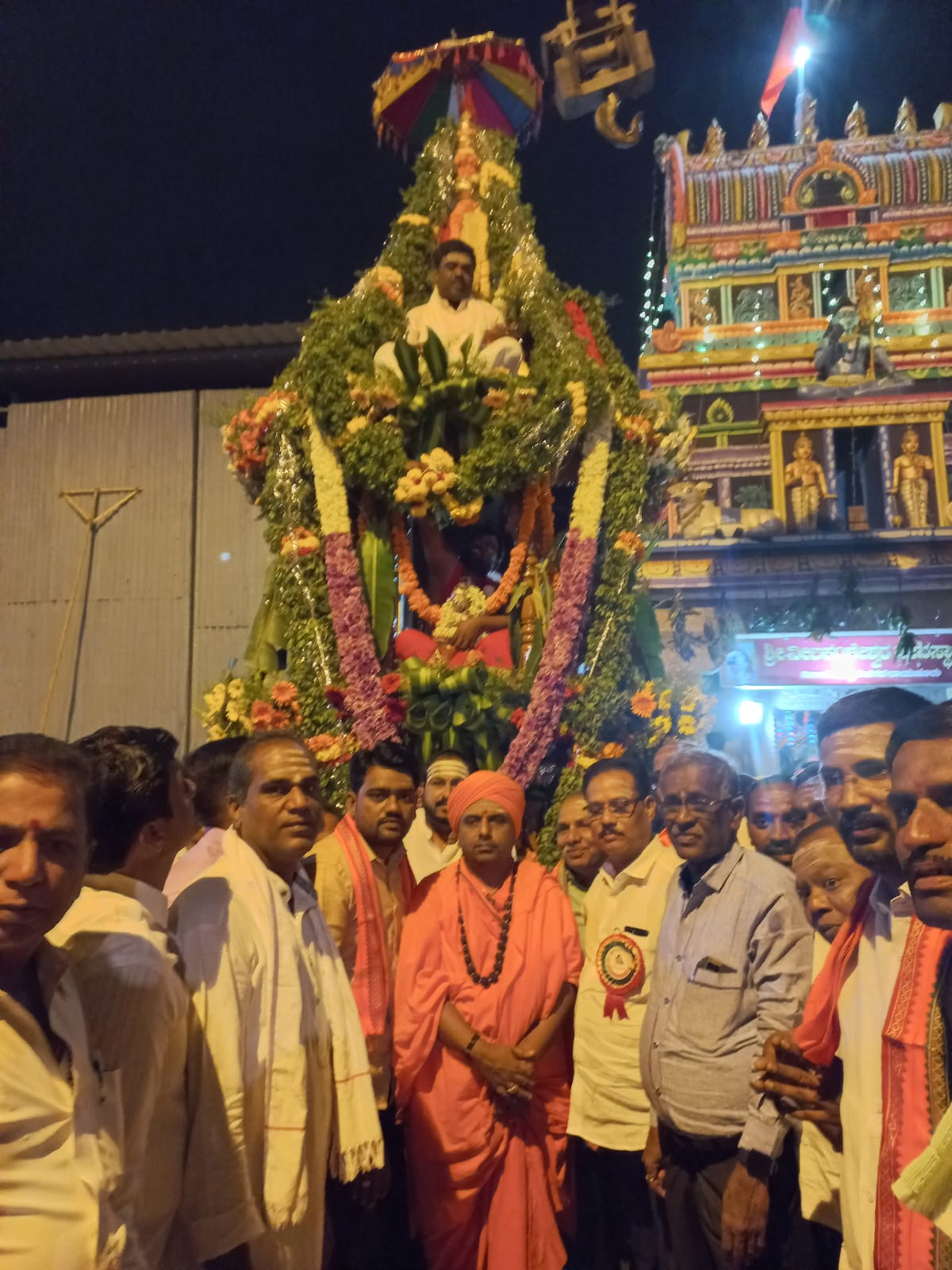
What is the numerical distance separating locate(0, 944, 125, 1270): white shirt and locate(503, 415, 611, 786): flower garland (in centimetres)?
416

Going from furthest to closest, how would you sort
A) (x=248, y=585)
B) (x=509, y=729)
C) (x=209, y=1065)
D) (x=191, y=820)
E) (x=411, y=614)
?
(x=248, y=585)
(x=411, y=614)
(x=509, y=729)
(x=191, y=820)
(x=209, y=1065)

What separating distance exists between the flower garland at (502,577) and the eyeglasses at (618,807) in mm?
2739

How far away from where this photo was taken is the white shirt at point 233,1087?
2.15 m

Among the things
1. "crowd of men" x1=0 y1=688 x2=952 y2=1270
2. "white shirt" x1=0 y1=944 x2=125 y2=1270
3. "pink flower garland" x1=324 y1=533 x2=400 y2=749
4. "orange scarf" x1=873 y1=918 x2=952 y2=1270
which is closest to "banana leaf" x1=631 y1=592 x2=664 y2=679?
"pink flower garland" x1=324 y1=533 x2=400 y2=749

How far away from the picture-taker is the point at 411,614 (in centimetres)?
725

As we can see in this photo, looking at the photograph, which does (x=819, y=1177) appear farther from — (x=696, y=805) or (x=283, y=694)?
(x=283, y=694)

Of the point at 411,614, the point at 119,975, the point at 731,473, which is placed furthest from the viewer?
the point at 731,473

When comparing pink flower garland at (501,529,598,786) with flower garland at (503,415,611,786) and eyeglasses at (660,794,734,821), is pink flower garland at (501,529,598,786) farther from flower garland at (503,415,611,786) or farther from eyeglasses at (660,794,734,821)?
eyeglasses at (660,794,734,821)

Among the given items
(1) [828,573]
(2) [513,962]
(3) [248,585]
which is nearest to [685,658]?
(1) [828,573]

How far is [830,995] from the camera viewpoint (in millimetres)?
2277

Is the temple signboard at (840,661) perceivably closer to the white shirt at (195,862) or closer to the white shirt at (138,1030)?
the white shirt at (195,862)

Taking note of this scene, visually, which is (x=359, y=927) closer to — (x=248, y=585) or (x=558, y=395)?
(x=558, y=395)

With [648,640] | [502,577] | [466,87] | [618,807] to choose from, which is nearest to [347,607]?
[502,577]

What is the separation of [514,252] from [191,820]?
608 cm
